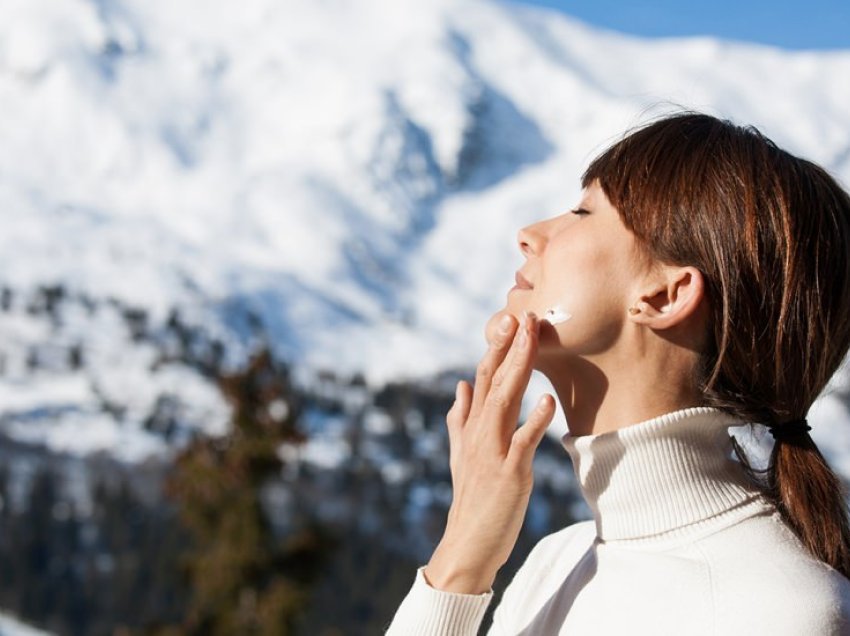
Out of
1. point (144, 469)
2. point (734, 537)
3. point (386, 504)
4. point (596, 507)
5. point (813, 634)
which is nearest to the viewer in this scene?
point (813, 634)

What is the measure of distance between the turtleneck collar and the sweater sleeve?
388mm

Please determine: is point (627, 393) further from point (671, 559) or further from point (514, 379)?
point (671, 559)

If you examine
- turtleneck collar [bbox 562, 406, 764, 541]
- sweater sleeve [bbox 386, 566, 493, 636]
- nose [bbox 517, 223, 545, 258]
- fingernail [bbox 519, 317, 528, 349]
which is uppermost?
nose [bbox 517, 223, 545, 258]

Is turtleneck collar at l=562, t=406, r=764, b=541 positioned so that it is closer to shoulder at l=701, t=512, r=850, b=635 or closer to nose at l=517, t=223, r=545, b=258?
shoulder at l=701, t=512, r=850, b=635

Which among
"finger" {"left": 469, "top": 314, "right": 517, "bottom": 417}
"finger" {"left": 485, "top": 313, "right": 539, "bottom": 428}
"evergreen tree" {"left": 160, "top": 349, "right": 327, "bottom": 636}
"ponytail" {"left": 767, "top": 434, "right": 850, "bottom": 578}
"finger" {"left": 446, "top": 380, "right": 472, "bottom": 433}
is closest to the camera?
"ponytail" {"left": 767, "top": 434, "right": 850, "bottom": 578}

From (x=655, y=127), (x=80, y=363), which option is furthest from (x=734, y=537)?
(x=80, y=363)

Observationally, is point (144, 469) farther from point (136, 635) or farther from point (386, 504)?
point (136, 635)

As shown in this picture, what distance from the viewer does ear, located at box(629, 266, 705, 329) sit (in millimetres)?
3211

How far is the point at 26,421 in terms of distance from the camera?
174 metres

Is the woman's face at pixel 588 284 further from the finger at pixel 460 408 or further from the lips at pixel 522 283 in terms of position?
the finger at pixel 460 408

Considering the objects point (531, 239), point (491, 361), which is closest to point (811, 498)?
point (491, 361)

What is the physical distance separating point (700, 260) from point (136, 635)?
21.2 metres

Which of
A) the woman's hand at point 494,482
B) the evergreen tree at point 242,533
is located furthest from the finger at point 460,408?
the evergreen tree at point 242,533

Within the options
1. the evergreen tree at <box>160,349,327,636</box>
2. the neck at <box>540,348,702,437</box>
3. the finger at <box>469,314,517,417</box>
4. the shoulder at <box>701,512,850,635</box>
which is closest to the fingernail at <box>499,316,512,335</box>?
the finger at <box>469,314,517,417</box>
